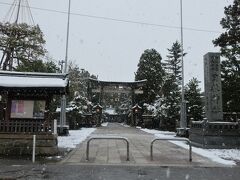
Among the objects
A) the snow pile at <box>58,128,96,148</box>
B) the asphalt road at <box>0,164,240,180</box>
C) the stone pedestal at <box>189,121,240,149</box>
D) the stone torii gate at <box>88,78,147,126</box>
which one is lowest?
the asphalt road at <box>0,164,240,180</box>

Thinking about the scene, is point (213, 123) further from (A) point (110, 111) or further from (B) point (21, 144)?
(A) point (110, 111)

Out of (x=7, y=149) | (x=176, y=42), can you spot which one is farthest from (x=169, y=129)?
(x=176, y=42)

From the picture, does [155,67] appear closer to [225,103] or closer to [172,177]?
[225,103]

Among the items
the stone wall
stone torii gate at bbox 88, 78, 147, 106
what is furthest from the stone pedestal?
stone torii gate at bbox 88, 78, 147, 106

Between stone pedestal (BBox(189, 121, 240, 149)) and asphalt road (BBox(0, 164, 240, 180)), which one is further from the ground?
stone pedestal (BBox(189, 121, 240, 149))

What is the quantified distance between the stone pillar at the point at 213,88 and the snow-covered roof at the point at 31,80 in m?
9.43

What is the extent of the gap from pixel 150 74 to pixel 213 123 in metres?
40.1

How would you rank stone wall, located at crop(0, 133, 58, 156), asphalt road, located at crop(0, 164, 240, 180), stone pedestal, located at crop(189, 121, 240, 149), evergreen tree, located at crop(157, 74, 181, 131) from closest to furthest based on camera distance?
1. asphalt road, located at crop(0, 164, 240, 180)
2. stone wall, located at crop(0, 133, 58, 156)
3. stone pedestal, located at crop(189, 121, 240, 149)
4. evergreen tree, located at crop(157, 74, 181, 131)

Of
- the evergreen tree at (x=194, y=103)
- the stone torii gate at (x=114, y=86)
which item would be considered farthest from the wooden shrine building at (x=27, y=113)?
the stone torii gate at (x=114, y=86)

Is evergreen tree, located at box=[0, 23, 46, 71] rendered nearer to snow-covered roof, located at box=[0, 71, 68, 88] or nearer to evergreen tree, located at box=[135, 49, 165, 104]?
snow-covered roof, located at box=[0, 71, 68, 88]

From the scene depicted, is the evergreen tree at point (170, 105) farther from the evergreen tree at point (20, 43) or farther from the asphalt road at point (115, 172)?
the asphalt road at point (115, 172)

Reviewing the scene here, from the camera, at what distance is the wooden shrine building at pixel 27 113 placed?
45.4ft

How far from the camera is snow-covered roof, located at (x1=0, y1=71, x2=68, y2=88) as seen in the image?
14141mm

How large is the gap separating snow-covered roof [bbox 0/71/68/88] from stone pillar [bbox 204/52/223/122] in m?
9.43
